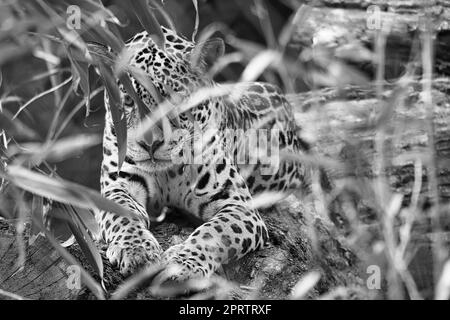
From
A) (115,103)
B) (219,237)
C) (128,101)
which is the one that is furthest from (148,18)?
(219,237)

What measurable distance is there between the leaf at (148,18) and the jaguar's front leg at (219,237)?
1089 millimetres

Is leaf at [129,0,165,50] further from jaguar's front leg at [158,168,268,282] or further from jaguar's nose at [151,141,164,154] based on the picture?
jaguar's front leg at [158,168,268,282]

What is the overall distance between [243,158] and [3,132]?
2.10m

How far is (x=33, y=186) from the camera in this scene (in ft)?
11.0

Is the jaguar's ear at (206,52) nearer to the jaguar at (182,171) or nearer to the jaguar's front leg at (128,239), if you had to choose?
the jaguar at (182,171)

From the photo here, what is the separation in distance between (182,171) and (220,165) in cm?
26

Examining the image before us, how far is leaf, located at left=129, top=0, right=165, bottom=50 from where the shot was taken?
4.07 metres

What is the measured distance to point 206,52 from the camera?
549 cm

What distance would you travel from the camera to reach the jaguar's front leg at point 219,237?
14.2ft

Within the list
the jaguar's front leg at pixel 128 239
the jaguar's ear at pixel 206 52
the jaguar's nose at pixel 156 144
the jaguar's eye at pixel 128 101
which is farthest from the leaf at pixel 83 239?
the jaguar's ear at pixel 206 52
